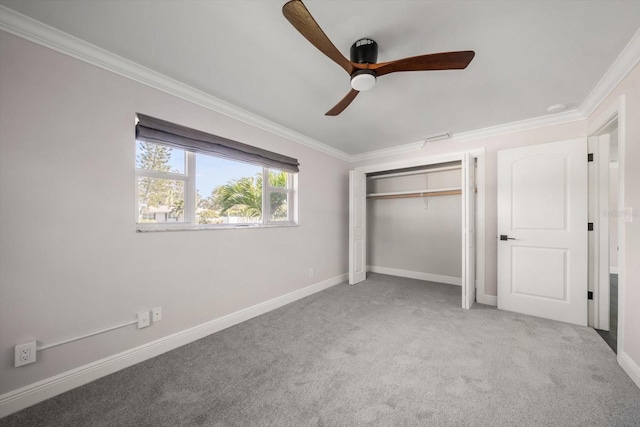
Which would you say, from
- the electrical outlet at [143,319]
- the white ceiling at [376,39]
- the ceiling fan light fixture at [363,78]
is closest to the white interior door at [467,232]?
the white ceiling at [376,39]

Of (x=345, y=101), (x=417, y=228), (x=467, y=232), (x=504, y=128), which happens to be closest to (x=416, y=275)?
(x=417, y=228)

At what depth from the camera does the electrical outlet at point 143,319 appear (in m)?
1.97

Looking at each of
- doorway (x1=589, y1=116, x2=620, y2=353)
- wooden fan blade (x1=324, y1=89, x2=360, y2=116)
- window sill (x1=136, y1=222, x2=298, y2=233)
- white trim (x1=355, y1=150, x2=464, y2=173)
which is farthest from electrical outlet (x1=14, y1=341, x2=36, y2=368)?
doorway (x1=589, y1=116, x2=620, y2=353)

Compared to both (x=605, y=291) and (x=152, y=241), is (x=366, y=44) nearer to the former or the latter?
(x=152, y=241)

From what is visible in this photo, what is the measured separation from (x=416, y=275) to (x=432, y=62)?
12.9 ft

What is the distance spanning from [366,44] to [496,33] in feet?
2.82

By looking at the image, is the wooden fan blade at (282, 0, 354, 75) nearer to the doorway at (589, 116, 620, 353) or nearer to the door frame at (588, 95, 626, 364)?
the door frame at (588, 95, 626, 364)

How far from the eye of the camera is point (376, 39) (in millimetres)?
1649

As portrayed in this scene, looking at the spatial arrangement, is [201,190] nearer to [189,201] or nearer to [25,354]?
[189,201]

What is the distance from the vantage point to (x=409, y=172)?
461cm

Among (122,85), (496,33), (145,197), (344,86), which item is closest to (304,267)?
(145,197)

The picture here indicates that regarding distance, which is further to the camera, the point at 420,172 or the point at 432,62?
the point at 420,172

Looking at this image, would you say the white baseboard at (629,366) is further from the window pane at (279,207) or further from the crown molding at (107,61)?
the crown molding at (107,61)

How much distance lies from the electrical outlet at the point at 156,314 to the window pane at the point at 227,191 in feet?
2.81
